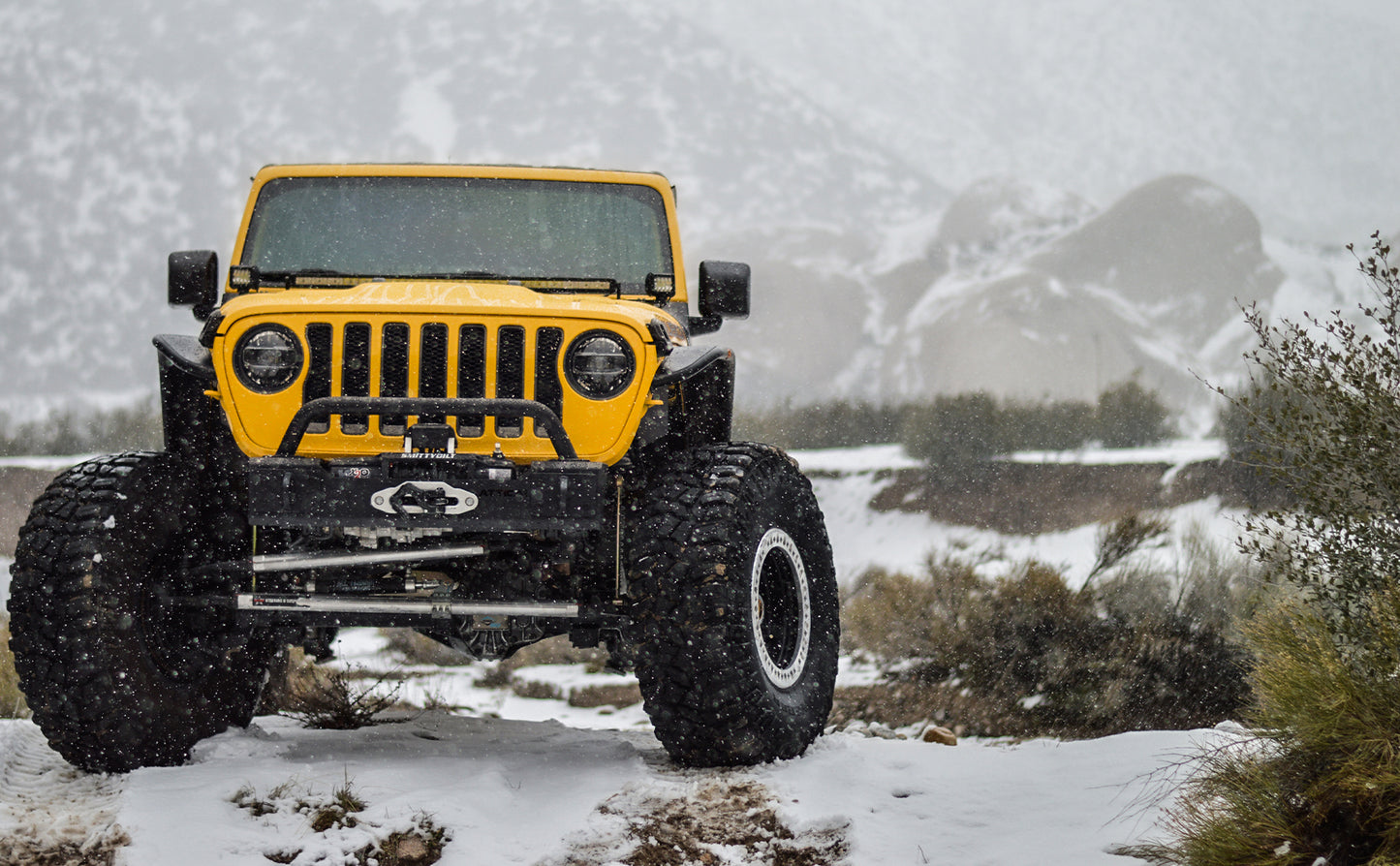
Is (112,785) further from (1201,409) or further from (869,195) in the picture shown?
(869,195)

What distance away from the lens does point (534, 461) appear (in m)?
4.93

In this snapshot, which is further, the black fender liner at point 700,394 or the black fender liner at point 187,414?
the black fender liner at point 187,414

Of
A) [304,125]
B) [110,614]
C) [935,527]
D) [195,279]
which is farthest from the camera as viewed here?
[304,125]

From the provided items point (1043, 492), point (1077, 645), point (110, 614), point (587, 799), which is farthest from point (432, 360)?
point (1043, 492)

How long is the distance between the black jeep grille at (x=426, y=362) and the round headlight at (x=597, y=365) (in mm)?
57

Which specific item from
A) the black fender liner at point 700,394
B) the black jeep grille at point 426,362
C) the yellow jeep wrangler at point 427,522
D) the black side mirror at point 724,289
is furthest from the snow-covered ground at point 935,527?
the black jeep grille at point 426,362

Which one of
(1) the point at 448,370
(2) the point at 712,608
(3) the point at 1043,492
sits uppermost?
(1) the point at 448,370

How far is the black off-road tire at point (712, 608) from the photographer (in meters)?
5.00

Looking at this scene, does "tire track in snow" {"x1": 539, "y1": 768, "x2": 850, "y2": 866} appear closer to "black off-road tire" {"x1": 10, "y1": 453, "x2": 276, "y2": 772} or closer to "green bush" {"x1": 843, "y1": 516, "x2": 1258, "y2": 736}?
"black off-road tire" {"x1": 10, "y1": 453, "x2": 276, "y2": 772}

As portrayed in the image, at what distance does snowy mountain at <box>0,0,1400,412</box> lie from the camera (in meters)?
69.2

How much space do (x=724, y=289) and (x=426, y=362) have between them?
182 cm

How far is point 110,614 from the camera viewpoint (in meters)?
5.25

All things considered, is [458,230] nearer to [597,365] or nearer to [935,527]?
[597,365]

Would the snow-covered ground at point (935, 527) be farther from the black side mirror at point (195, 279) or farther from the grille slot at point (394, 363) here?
the grille slot at point (394, 363)
